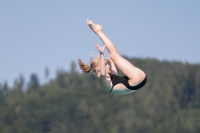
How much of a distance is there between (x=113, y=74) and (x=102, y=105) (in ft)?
422

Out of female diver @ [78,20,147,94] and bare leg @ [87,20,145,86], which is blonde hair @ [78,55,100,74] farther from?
bare leg @ [87,20,145,86]

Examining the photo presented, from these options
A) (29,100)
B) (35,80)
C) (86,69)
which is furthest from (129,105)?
(86,69)

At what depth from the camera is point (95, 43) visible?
12930 millimetres

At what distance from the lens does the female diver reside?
13.4 meters

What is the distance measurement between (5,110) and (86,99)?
1806 centimetres

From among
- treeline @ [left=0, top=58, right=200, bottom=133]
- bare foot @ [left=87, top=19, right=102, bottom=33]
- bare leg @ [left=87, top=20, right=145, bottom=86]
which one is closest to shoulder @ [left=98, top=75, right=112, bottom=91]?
bare leg @ [left=87, top=20, right=145, bottom=86]

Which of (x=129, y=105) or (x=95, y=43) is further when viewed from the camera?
(x=129, y=105)

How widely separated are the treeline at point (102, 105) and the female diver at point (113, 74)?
109330mm

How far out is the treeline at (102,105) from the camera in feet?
427

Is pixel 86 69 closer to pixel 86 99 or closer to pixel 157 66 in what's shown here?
pixel 86 99

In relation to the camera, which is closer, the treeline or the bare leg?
the bare leg

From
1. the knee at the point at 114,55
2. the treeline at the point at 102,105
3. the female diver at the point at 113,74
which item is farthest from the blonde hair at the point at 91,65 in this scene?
the treeline at the point at 102,105

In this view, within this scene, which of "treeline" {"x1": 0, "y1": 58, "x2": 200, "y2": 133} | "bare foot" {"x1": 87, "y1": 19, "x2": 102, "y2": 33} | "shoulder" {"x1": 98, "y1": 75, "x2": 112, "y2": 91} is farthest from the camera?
"treeline" {"x1": 0, "y1": 58, "x2": 200, "y2": 133}

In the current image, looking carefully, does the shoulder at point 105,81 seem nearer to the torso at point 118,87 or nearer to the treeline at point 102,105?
the torso at point 118,87
